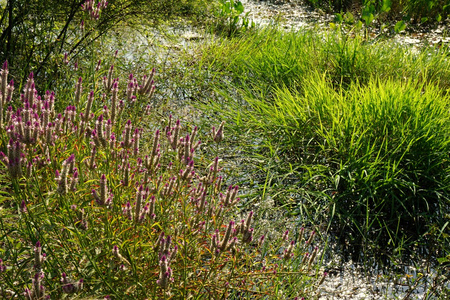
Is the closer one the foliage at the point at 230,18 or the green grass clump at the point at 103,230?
the green grass clump at the point at 103,230

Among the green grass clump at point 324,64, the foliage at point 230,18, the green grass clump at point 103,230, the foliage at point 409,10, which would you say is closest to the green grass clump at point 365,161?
the green grass clump at point 324,64

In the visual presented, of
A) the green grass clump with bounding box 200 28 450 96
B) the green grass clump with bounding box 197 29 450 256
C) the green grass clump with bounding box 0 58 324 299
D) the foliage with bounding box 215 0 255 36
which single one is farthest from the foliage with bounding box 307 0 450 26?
the green grass clump with bounding box 0 58 324 299

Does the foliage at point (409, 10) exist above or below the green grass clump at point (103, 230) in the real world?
above

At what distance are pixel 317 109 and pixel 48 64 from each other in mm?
2325

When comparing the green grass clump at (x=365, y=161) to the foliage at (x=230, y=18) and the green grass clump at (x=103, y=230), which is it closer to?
the green grass clump at (x=103, y=230)

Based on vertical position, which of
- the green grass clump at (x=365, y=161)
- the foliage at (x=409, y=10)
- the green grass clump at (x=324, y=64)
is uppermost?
the foliage at (x=409, y=10)

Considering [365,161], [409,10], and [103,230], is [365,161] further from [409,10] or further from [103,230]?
[409,10]

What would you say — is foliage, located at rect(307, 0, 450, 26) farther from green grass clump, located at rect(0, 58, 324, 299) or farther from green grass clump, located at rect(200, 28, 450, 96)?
green grass clump, located at rect(0, 58, 324, 299)

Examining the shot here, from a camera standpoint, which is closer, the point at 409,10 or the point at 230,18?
the point at 230,18

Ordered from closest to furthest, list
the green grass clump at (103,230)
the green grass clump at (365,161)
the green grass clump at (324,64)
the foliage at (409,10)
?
the green grass clump at (103,230)
the green grass clump at (365,161)
the green grass clump at (324,64)
the foliage at (409,10)

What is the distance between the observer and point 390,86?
12.7 feet

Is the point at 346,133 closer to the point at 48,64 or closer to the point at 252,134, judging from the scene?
the point at 252,134

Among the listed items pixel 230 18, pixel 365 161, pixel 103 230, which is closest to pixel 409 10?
pixel 230 18

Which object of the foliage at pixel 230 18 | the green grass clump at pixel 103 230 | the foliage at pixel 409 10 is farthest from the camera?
the foliage at pixel 409 10
